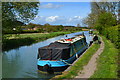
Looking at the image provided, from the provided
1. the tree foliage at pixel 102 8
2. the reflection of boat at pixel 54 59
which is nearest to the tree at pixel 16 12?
the reflection of boat at pixel 54 59

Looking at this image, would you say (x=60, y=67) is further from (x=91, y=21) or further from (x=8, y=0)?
(x=91, y=21)

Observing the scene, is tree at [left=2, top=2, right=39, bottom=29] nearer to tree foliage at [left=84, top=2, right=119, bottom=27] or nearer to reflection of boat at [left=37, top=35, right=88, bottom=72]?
reflection of boat at [left=37, top=35, right=88, bottom=72]

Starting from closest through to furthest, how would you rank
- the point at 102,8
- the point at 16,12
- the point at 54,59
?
the point at 54,59 → the point at 16,12 → the point at 102,8

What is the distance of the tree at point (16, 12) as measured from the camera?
24438 mm

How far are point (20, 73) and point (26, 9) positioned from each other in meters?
13.8

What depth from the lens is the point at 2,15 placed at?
23719 mm

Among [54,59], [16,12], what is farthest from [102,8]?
[54,59]

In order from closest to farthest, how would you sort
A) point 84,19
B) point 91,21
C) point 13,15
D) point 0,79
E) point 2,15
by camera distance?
1. point 0,79
2. point 2,15
3. point 13,15
4. point 91,21
5. point 84,19

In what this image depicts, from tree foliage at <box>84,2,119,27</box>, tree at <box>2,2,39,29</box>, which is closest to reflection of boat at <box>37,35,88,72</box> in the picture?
tree at <box>2,2,39,29</box>

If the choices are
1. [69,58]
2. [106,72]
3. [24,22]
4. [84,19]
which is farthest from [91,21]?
[106,72]

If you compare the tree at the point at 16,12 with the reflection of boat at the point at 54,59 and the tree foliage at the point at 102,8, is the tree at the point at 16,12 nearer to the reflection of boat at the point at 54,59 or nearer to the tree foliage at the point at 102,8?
the reflection of boat at the point at 54,59

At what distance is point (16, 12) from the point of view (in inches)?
1013

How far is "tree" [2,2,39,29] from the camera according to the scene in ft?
80.2

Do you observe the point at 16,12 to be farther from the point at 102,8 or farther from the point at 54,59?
the point at 102,8
